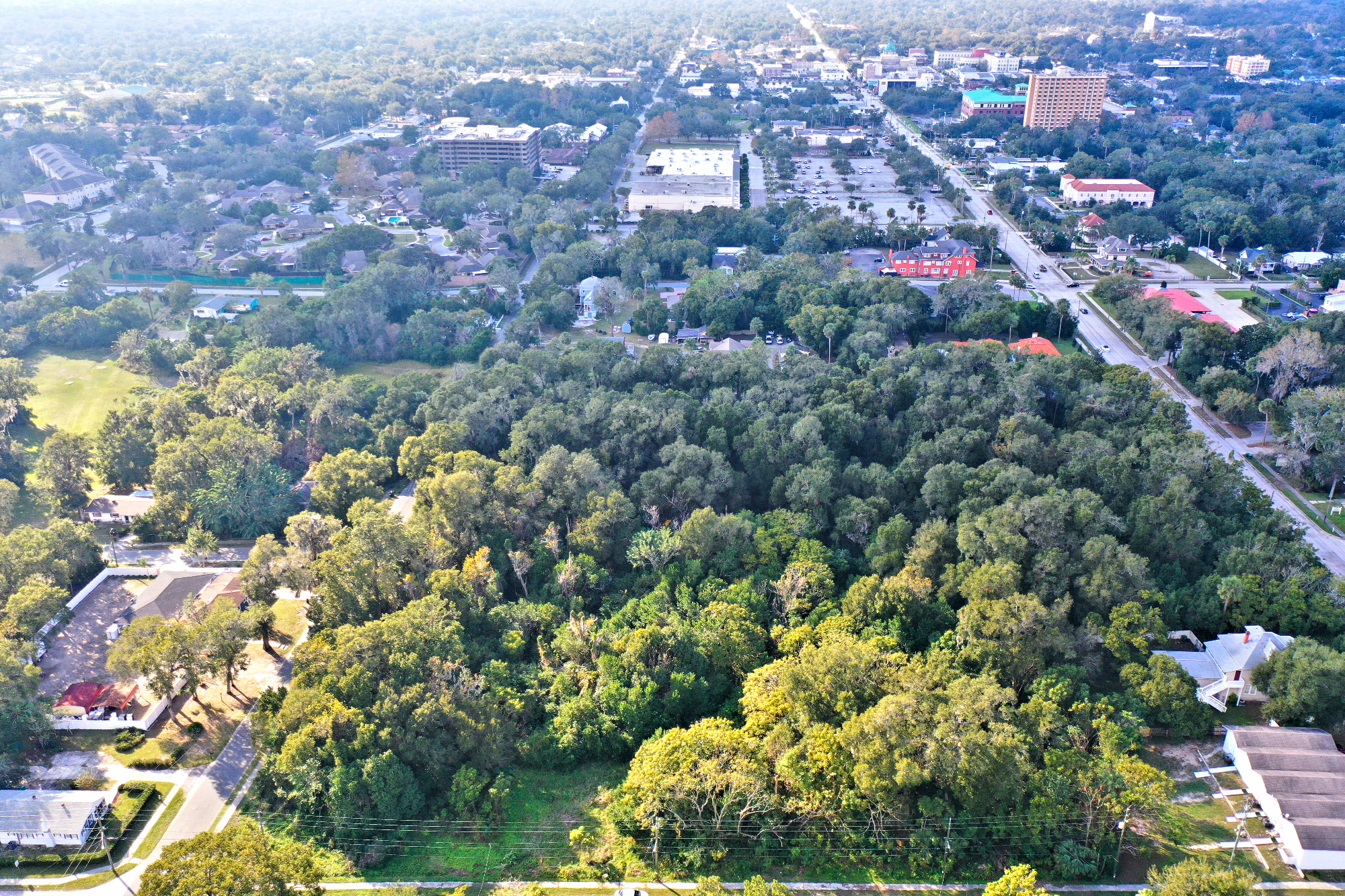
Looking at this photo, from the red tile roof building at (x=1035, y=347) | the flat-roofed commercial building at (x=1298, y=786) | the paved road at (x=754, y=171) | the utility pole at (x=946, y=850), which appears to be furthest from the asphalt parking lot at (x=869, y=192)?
the utility pole at (x=946, y=850)

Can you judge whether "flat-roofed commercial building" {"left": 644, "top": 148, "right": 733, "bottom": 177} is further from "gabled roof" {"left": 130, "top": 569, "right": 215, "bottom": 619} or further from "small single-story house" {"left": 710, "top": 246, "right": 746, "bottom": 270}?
"gabled roof" {"left": 130, "top": 569, "right": 215, "bottom": 619}

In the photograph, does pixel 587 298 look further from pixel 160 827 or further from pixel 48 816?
pixel 48 816

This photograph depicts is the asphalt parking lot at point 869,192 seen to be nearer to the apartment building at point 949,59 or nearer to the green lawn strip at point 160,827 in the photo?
the green lawn strip at point 160,827

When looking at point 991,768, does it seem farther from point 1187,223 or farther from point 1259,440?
point 1187,223

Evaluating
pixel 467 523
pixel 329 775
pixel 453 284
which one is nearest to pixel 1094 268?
pixel 453 284

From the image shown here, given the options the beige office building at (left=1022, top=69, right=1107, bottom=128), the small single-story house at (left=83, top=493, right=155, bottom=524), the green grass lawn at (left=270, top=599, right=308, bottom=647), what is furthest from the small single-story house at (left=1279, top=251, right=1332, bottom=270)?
the small single-story house at (left=83, top=493, right=155, bottom=524)

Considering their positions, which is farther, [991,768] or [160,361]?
[160,361]
